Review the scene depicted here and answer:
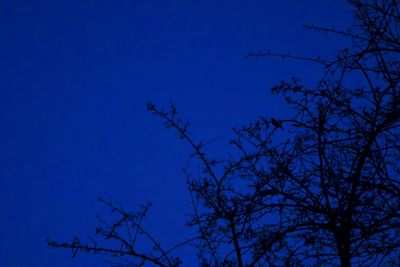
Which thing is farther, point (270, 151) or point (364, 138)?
point (270, 151)

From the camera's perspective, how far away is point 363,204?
3.18m

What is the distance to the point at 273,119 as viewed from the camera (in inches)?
137

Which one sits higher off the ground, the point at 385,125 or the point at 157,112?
the point at 157,112

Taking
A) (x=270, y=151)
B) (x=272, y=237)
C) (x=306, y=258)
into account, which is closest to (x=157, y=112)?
(x=270, y=151)

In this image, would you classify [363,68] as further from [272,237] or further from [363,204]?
[272,237]

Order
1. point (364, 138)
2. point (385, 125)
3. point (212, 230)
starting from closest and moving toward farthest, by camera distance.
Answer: point (385, 125), point (364, 138), point (212, 230)

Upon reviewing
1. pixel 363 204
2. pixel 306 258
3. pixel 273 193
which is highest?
pixel 273 193

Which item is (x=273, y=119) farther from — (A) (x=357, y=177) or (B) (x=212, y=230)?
(B) (x=212, y=230)

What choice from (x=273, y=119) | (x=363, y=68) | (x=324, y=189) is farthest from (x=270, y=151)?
(x=363, y=68)

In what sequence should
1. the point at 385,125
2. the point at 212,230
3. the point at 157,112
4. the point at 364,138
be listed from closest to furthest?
the point at 385,125
the point at 364,138
the point at 212,230
the point at 157,112

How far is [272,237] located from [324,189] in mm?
616

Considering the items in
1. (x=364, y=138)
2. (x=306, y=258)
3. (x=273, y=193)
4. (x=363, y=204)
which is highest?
(x=364, y=138)

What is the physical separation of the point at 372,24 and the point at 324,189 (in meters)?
1.42

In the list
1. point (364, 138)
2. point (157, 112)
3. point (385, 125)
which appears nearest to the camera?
point (385, 125)
